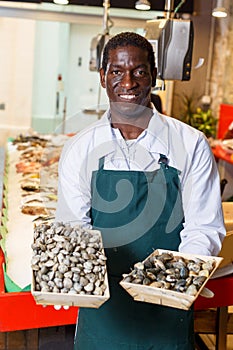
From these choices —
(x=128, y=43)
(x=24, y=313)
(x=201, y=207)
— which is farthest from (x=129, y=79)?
(x=24, y=313)

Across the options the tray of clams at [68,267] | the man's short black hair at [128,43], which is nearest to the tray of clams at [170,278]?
the tray of clams at [68,267]

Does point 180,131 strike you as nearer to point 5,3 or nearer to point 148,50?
point 148,50

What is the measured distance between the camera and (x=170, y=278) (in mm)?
1614

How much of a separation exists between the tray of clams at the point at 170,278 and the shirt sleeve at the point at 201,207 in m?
0.10

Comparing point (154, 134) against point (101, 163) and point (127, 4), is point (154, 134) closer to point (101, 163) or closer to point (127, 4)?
point (101, 163)

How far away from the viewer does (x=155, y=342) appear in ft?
6.47

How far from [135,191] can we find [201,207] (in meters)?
0.21

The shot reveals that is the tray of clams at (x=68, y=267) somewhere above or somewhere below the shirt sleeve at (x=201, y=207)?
below

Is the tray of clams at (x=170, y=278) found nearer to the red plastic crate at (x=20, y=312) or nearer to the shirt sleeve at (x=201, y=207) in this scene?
the shirt sleeve at (x=201, y=207)

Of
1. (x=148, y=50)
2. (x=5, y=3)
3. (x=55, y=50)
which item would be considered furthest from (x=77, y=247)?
(x=55, y=50)

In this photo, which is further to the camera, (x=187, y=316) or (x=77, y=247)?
(x=187, y=316)

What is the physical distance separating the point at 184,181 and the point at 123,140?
0.77 feet

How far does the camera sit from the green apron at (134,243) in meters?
1.91

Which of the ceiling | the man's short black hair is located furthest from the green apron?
the ceiling
